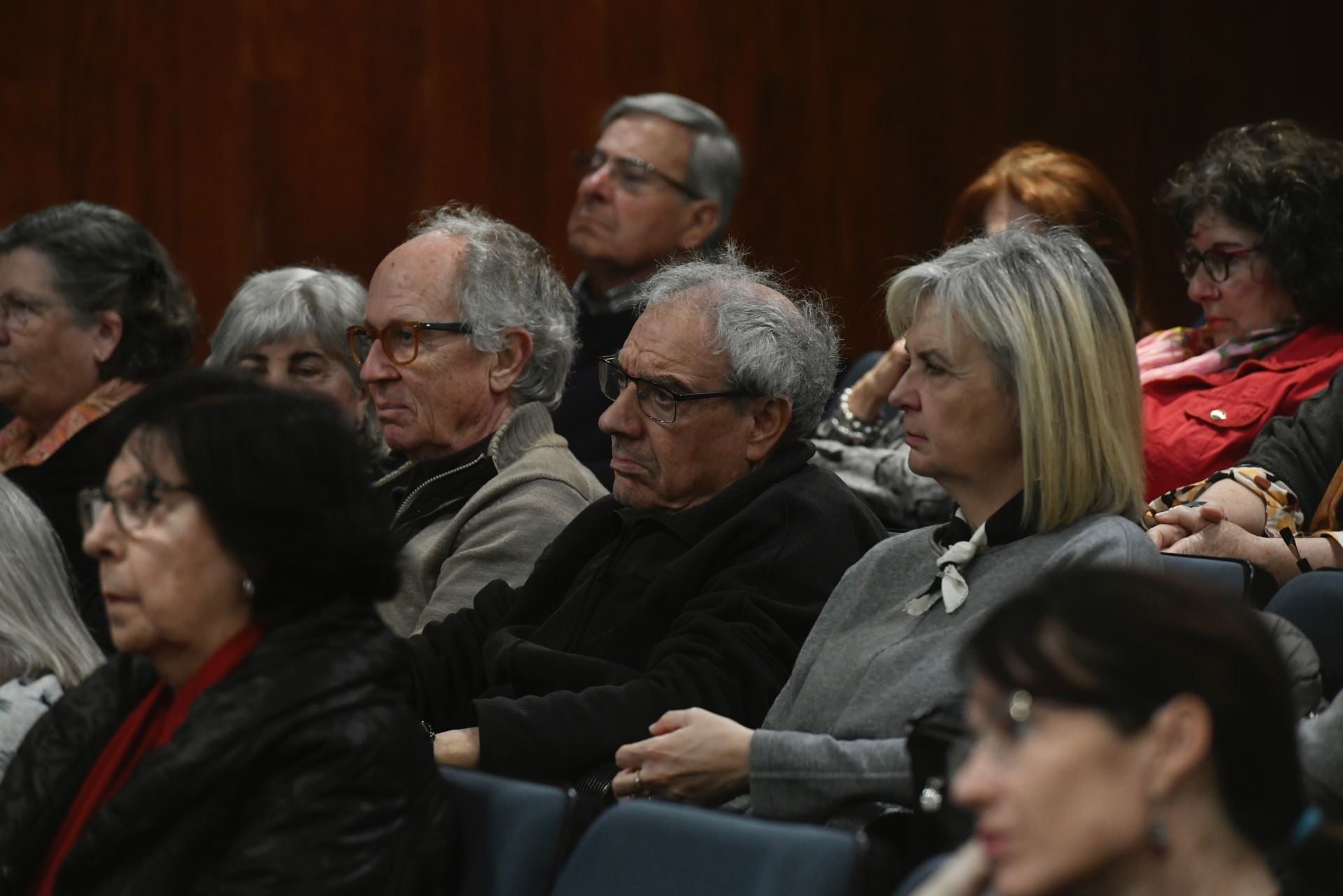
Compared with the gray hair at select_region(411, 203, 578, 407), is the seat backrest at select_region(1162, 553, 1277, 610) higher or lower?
lower

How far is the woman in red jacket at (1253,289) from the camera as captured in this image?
9.61 ft

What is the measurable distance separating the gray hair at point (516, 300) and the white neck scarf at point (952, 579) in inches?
44.6

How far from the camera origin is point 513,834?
1641 millimetres

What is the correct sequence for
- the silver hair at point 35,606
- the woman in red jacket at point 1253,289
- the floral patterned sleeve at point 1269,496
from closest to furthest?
1. the silver hair at point 35,606
2. the floral patterned sleeve at point 1269,496
3. the woman in red jacket at point 1253,289

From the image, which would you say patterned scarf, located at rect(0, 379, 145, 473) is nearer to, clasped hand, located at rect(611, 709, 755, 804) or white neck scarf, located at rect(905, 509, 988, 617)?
clasped hand, located at rect(611, 709, 755, 804)

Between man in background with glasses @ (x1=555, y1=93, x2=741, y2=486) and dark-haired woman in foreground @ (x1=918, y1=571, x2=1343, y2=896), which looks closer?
dark-haired woman in foreground @ (x1=918, y1=571, x2=1343, y2=896)

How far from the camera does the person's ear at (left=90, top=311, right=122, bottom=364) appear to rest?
136 inches

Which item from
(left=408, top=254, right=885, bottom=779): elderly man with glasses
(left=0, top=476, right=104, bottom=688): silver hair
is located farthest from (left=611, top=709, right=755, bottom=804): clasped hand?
(left=0, top=476, right=104, bottom=688): silver hair

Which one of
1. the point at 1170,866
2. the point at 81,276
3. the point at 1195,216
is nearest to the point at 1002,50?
the point at 1195,216

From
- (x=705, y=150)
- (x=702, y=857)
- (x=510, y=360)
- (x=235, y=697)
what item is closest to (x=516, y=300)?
(x=510, y=360)

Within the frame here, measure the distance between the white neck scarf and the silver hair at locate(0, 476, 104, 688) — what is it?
1039 millimetres

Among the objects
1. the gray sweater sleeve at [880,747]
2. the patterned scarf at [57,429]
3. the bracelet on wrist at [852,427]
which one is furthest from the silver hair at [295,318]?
the gray sweater sleeve at [880,747]

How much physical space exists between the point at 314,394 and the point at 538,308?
1.34 m

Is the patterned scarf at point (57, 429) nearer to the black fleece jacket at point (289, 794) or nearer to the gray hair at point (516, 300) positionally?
the gray hair at point (516, 300)
